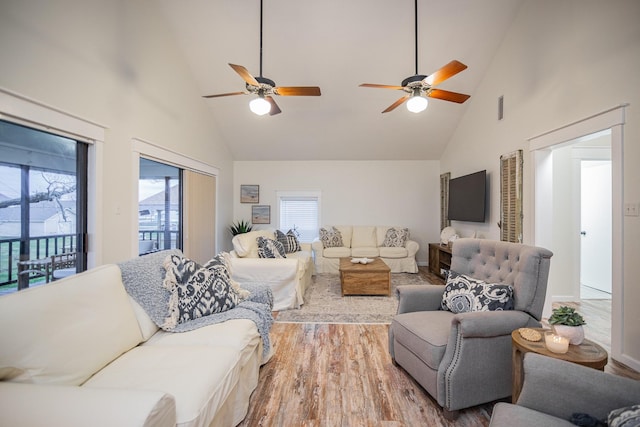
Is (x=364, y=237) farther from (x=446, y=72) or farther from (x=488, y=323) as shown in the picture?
(x=488, y=323)

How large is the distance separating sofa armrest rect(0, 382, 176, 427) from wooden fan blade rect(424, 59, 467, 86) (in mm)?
2772

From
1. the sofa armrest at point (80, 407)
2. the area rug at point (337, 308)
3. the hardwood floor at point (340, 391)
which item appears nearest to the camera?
the sofa armrest at point (80, 407)

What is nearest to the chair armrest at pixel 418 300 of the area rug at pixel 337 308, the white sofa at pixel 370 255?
the area rug at pixel 337 308

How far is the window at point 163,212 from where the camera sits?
3.82 meters

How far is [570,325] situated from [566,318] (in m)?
0.04

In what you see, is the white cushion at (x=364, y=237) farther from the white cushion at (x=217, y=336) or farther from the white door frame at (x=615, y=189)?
the white cushion at (x=217, y=336)

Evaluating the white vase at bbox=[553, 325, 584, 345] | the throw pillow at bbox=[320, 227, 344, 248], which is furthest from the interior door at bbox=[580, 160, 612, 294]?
the throw pillow at bbox=[320, 227, 344, 248]

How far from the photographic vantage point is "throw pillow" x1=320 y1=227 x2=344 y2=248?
5582 mm

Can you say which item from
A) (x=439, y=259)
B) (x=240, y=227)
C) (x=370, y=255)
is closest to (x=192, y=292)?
(x=240, y=227)

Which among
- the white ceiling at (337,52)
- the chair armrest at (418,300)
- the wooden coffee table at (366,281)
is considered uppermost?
the white ceiling at (337,52)

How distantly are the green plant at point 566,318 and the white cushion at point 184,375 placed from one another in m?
1.71

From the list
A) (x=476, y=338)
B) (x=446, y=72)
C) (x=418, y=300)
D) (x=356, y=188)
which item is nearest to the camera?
(x=476, y=338)

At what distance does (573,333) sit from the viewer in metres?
1.37

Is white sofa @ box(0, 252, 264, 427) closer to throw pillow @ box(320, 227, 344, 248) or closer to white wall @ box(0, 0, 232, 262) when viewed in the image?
white wall @ box(0, 0, 232, 262)
